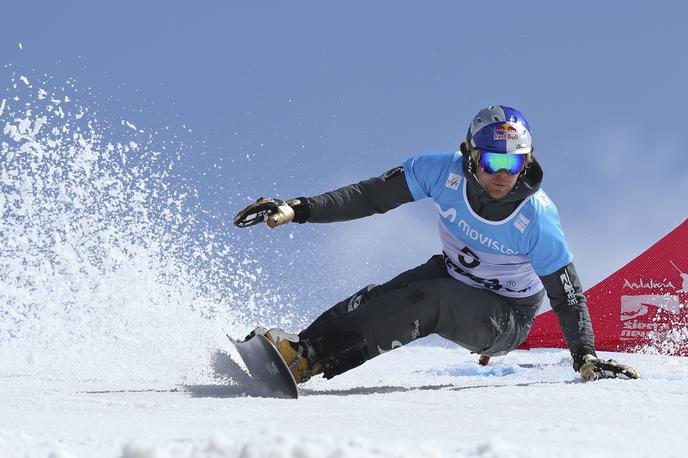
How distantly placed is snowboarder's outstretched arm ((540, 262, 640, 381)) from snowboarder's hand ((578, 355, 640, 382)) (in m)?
0.02

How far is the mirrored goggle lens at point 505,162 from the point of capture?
3.86 m

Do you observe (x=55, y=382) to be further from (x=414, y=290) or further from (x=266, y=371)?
(x=414, y=290)

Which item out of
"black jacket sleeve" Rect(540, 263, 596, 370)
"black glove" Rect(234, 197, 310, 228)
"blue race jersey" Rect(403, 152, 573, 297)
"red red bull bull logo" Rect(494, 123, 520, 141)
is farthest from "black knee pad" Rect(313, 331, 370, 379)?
"red red bull bull logo" Rect(494, 123, 520, 141)

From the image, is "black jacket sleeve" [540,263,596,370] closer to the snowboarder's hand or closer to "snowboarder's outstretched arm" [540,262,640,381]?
"snowboarder's outstretched arm" [540,262,640,381]

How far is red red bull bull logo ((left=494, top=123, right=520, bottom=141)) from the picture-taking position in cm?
385

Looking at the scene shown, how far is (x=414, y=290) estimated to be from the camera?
147 inches

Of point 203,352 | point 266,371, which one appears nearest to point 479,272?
point 266,371

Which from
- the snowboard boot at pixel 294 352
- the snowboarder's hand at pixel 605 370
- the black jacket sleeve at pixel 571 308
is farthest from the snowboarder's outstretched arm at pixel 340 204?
the snowboarder's hand at pixel 605 370

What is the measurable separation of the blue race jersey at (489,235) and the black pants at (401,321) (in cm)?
18

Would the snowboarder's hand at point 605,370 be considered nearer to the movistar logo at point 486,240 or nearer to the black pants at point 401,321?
the black pants at point 401,321

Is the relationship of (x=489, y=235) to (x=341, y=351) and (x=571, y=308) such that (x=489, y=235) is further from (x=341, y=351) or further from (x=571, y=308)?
(x=341, y=351)

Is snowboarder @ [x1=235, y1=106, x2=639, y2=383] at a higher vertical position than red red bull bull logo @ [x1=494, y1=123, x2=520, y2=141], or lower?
lower

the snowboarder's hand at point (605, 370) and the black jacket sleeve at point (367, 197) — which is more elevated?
the black jacket sleeve at point (367, 197)

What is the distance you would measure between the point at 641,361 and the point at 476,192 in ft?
8.94
